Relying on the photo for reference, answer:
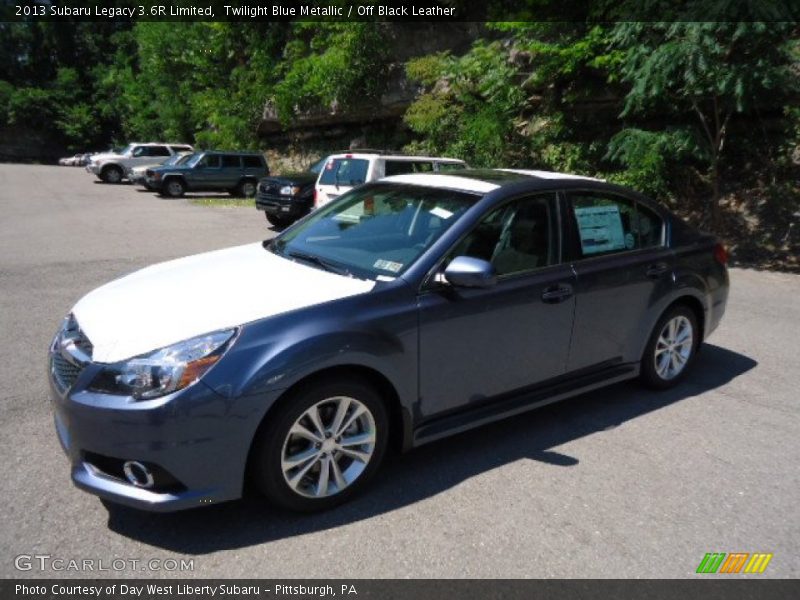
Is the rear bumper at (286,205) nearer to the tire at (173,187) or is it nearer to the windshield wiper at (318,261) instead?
the tire at (173,187)

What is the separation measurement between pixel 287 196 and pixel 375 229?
10.3 m

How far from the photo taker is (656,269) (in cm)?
456

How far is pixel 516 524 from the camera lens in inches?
123

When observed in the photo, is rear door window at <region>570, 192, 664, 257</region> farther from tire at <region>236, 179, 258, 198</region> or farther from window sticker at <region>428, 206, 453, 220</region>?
tire at <region>236, 179, 258, 198</region>

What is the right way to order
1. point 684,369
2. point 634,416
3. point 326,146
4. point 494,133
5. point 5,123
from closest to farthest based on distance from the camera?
point 634,416
point 684,369
point 494,133
point 326,146
point 5,123

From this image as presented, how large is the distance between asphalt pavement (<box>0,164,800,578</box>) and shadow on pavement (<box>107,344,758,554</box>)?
1cm

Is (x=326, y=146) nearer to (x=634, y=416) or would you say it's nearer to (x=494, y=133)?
(x=494, y=133)

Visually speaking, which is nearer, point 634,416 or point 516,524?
point 516,524

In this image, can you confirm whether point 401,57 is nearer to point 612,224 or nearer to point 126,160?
point 126,160

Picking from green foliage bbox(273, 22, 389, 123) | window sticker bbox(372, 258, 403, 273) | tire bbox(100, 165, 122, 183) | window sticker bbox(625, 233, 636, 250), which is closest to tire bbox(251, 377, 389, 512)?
window sticker bbox(372, 258, 403, 273)

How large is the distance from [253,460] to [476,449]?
4.85 ft

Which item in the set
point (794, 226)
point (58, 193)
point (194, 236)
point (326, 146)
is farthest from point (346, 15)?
point (794, 226)

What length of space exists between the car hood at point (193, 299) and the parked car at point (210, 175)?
19.3 meters
